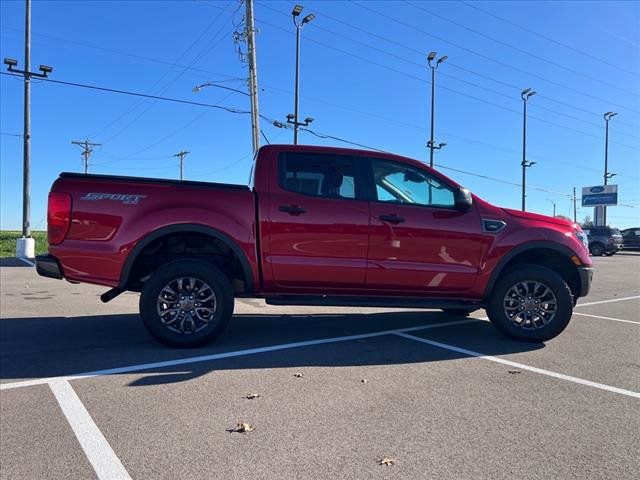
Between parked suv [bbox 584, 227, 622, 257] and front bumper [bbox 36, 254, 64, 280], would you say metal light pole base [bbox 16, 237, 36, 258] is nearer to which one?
front bumper [bbox 36, 254, 64, 280]

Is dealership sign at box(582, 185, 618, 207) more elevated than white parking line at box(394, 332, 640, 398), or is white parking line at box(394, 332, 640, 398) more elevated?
dealership sign at box(582, 185, 618, 207)

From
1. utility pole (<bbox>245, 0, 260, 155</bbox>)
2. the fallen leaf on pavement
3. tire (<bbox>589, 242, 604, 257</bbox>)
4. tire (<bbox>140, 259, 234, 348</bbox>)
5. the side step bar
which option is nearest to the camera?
the fallen leaf on pavement

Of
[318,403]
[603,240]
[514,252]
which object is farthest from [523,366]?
[603,240]

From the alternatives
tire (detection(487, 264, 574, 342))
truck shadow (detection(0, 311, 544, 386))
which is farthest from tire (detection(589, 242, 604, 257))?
tire (detection(487, 264, 574, 342))

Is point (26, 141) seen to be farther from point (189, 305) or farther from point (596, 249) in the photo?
point (596, 249)

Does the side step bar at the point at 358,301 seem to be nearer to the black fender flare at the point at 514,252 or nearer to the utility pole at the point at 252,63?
the black fender flare at the point at 514,252

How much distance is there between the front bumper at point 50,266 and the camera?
5.05 metres

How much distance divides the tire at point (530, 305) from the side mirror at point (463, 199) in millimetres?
937

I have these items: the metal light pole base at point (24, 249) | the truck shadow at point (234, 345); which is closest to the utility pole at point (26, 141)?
the metal light pole base at point (24, 249)

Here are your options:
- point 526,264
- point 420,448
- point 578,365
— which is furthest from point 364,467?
point 526,264

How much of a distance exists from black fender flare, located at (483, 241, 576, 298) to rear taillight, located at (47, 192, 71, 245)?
14.6ft

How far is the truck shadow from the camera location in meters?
4.64

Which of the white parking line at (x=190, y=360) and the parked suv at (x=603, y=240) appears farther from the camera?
the parked suv at (x=603, y=240)

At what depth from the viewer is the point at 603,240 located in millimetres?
30922
